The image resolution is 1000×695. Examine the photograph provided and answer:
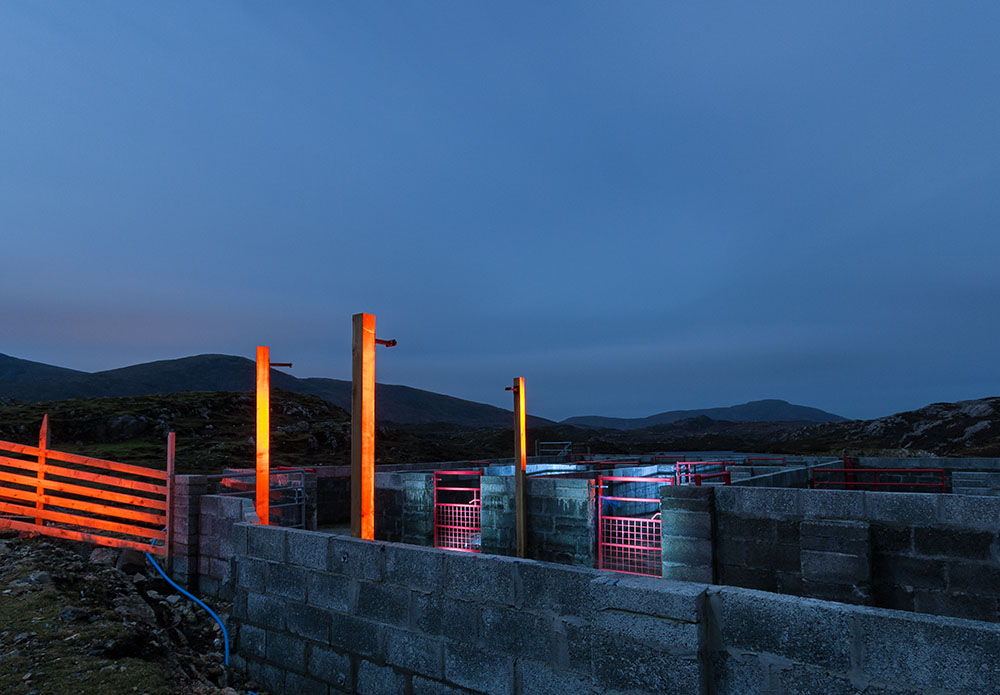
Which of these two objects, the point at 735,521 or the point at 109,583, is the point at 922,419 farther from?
the point at 109,583

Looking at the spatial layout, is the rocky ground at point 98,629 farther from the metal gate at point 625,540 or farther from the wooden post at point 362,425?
the metal gate at point 625,540

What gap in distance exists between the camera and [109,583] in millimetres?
10117

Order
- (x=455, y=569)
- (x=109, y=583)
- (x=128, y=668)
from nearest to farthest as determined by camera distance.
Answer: (x=455, y=569)
(x=128, y=668)
(x=109, y=583)

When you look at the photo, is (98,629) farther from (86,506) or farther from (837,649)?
(837,649)

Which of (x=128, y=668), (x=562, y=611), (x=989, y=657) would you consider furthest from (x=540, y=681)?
(x=128, y=668)

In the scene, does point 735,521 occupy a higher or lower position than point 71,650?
higher

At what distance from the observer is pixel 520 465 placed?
11.3m

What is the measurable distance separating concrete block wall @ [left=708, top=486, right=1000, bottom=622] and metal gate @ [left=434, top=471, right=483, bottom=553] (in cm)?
613

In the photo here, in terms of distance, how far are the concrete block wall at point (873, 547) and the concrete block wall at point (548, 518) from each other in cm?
330

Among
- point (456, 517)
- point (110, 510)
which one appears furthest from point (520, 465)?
point (110, 510)

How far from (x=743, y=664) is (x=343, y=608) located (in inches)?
157

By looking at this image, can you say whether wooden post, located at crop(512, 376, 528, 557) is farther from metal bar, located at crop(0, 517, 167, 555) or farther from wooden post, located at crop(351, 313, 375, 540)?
metal bar, located at crop(0, 517, 167, 555)

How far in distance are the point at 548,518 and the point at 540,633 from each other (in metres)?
7.94

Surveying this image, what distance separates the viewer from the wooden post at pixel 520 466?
36.6 ft
